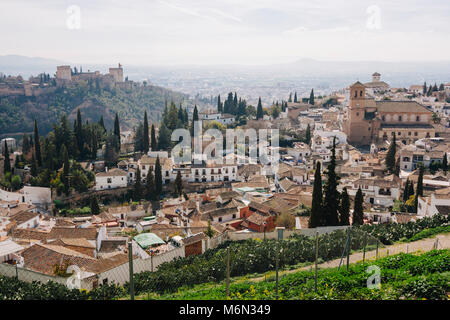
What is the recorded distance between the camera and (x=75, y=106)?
67.8m

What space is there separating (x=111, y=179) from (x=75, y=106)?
151ft

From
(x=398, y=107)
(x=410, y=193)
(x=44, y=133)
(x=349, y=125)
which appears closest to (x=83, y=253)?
(x=410, y=193)

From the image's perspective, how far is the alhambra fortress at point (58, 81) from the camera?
65.3 meters

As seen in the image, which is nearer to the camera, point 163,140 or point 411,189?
point 411,189

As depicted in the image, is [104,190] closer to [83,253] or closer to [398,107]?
[83,253]

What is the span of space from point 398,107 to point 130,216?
2663 centimetres

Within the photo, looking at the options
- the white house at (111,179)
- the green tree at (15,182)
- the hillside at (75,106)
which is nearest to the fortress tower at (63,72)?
the hillside at (75,106)

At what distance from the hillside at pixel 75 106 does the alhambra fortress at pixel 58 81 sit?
0.98 metres

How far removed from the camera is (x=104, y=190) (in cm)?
2636

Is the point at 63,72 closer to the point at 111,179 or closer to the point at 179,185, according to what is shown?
the point at 111,179

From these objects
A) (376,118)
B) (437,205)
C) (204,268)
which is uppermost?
(376,118)

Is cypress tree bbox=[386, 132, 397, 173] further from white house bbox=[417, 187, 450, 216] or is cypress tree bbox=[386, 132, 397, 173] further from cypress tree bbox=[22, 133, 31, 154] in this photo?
cypress tree bbox=[22, 133, 31, 154]

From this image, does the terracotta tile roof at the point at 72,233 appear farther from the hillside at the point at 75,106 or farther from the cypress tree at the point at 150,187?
the hillside at the point at 75,106

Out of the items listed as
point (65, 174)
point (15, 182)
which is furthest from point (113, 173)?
point (15, 182)
